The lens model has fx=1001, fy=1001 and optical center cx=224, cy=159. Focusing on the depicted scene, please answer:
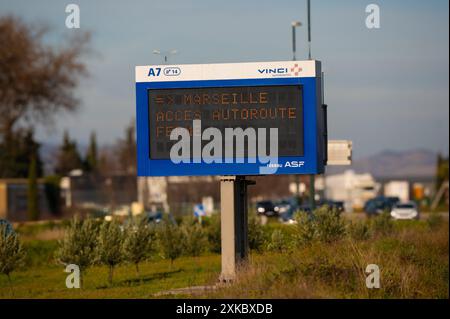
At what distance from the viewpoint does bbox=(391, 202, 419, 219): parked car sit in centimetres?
5839

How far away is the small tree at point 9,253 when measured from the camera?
23.5 metres

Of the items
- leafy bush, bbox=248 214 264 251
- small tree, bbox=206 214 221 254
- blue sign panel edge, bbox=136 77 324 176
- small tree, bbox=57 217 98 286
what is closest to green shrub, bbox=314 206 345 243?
leafy bush, bbox=248 214 264 251

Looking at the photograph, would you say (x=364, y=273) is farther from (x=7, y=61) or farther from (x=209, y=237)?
(x=7, y=61)

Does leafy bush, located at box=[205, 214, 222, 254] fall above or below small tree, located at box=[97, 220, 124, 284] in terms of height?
below

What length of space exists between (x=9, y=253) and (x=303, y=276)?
7.91 metres

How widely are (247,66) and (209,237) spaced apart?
1387 centimetres

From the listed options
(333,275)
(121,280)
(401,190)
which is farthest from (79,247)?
(401,190)

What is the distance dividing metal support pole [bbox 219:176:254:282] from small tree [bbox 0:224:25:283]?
500 centimetres

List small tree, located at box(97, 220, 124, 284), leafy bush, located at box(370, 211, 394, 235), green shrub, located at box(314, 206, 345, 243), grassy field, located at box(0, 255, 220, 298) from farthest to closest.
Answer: leafy bush, located at box(370, 211, 394, 235), green shrub, located at box(314, 206, 345, 243), small tree, located at box(97, 220, 124, 284), grassy field, located at box(0, 255, 220, 298)

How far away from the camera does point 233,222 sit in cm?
2262

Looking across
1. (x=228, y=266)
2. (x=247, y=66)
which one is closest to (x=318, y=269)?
(x=228, y=266)

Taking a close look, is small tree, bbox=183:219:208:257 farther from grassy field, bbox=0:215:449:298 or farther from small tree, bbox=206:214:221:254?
grassy field, bbox=0:215:449:298

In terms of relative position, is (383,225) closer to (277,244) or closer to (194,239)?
(194,239)

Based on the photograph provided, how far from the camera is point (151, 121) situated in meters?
22.2
